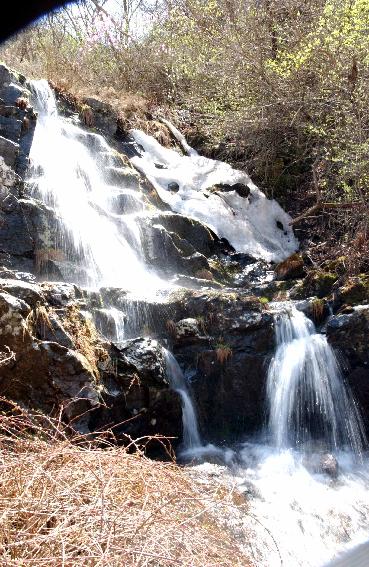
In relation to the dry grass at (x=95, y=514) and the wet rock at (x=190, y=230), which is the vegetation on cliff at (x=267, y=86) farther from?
the dry grass at (x=95, y=514)

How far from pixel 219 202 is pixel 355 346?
16.3 ft

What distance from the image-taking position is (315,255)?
10.8 metres

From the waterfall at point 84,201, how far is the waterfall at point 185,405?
1.61 meters

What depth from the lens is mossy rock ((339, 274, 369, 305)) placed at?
8375 mm

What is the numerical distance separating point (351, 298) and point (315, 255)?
250 centimetres

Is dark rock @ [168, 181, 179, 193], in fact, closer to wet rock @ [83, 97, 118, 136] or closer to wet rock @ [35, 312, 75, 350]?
wet rock @ [83, 97, 118, 136]

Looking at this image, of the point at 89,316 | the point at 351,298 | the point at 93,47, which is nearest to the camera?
the point at 89,316

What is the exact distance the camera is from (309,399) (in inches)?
290

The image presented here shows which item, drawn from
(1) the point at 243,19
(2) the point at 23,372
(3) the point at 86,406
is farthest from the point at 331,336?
(1) the point at 243,19

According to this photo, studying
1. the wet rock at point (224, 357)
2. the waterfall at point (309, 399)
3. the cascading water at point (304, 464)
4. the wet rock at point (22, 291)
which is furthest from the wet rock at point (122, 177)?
the wet rock at point (22, 291)

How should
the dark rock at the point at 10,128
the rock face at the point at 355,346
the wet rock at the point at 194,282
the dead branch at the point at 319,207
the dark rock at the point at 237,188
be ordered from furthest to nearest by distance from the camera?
the dark rock at the point at 237,188 < the dead branch at the point at 319,207 < the dark rock at the point at 10,128 < the wet rock at the point at 194,282 < the rock face at the point at 355,346

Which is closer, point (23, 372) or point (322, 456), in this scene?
point (23, 372)

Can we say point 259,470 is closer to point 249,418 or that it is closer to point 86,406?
point 249,418

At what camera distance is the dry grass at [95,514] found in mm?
2283
